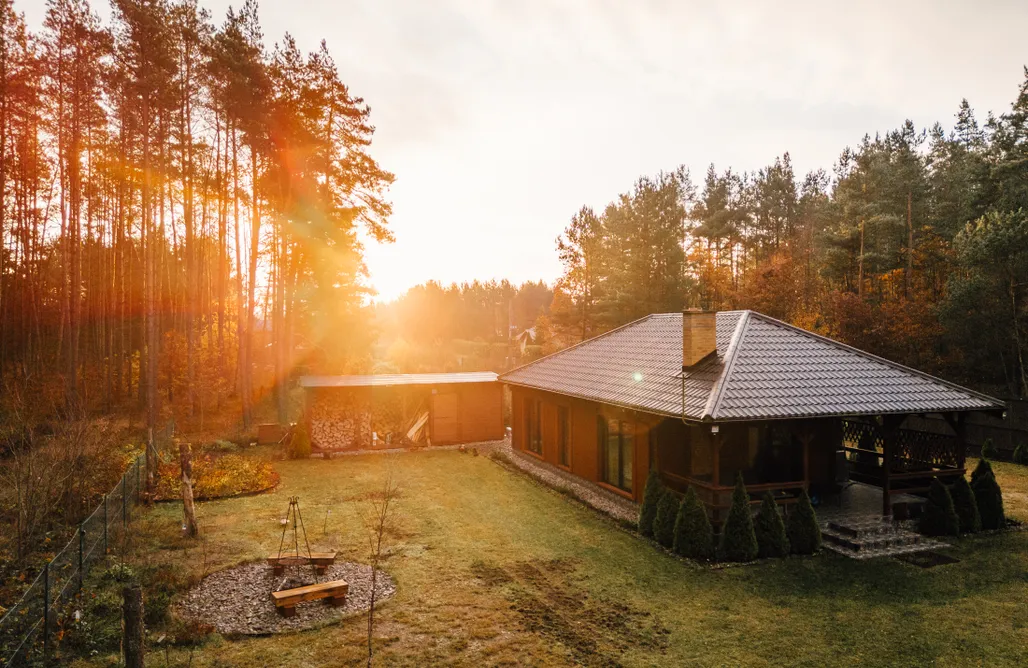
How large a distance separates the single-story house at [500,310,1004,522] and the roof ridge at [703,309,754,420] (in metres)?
0.03

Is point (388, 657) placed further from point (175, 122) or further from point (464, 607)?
point (175, 122)

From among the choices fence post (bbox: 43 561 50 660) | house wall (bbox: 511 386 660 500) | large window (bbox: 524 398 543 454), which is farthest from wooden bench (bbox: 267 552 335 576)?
large window (bbox: 524 398 543 454)

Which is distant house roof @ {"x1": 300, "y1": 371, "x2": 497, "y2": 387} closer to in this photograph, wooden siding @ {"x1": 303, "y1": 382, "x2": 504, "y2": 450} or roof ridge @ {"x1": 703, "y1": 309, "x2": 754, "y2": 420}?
wooden siding @ {"x1": 303, "y1": 382, "x2": 504, "y2": 450}

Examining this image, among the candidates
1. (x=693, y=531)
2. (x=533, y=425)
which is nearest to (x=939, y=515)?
(x=693, y=531)

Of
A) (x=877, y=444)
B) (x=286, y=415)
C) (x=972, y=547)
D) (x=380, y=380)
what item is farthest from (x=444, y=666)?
(x=286, y=415)

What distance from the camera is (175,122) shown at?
81.6ft

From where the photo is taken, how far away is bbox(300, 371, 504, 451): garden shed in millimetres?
22500

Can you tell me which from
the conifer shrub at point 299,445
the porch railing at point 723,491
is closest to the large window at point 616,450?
the porch railing at point 723,491

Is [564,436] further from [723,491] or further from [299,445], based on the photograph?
[299,445]

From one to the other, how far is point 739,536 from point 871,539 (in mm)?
2868

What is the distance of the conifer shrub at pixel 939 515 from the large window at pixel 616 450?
250 inches

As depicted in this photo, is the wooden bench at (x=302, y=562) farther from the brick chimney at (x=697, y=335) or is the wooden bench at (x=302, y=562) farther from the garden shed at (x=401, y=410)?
the garden shed at (x=401, y=410)

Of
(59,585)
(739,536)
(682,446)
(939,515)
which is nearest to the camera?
(59,585)

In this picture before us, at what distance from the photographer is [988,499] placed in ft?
41.1
